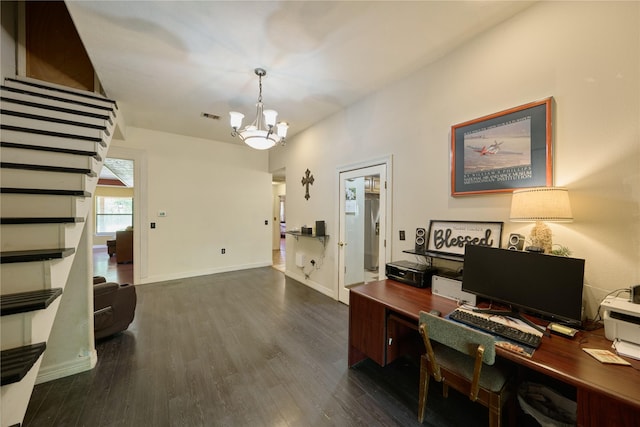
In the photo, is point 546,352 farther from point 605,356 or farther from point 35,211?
point 35,211

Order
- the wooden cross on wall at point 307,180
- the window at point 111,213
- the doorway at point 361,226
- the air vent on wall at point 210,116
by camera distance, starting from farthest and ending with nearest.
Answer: the window at point 111,213
the wooden cross on wall at point 307,180
the air vent on wall at point 210,116
the doorway at point 361,226

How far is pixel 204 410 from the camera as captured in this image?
5.35 ft

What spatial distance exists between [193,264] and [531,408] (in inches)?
207

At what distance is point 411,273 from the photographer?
2.19 meters

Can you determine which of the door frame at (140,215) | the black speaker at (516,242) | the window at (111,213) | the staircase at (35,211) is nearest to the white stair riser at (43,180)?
the staircase at (35,211)

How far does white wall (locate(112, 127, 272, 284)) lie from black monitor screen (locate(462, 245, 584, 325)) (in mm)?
4738

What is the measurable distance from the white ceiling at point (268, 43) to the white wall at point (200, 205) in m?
1.46

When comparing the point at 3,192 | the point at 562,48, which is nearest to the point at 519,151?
the point at 562,48

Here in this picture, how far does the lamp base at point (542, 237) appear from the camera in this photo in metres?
1.59

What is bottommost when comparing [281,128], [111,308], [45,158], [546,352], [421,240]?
[111,308]

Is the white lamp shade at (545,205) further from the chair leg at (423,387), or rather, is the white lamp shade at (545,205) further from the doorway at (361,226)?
the doorway at (361,226)

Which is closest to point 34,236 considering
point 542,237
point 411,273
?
point 411,273

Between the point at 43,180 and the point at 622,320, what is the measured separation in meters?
3.81

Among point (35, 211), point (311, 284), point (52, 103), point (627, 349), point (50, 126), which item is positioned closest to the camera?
point (627, 349)
